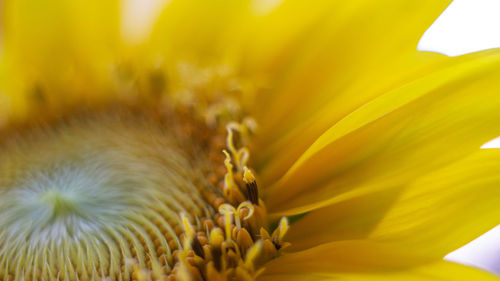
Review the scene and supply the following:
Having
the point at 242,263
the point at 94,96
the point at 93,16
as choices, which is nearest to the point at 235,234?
the point at 242,263

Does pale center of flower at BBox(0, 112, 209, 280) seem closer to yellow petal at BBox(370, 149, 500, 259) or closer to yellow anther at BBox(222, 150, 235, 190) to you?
yellow anther at BBox(222, 150, 235, 190)

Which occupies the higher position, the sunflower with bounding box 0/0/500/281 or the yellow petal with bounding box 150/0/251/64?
the yellow petal with bounding box 150/0/251/64

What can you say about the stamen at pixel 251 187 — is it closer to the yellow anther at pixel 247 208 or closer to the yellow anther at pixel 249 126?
the yellow anther at pixel 247 208

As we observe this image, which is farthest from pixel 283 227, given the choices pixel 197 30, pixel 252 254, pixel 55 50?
pixel 55 50

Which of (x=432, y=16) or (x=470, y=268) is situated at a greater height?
(x=432, y=16)

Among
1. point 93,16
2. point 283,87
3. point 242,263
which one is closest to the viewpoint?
point 242,263

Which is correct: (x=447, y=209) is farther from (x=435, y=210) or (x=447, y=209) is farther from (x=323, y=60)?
(x=323, y=60)

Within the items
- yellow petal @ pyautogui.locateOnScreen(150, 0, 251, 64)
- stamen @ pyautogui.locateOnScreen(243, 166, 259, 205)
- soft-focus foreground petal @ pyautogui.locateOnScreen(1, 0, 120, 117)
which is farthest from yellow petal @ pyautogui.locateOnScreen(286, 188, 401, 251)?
soft-focus foreground petal @ pyautogui.locateOnScreen(1, 0, 120, 117)

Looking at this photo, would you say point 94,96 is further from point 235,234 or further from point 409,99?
point 409,99
